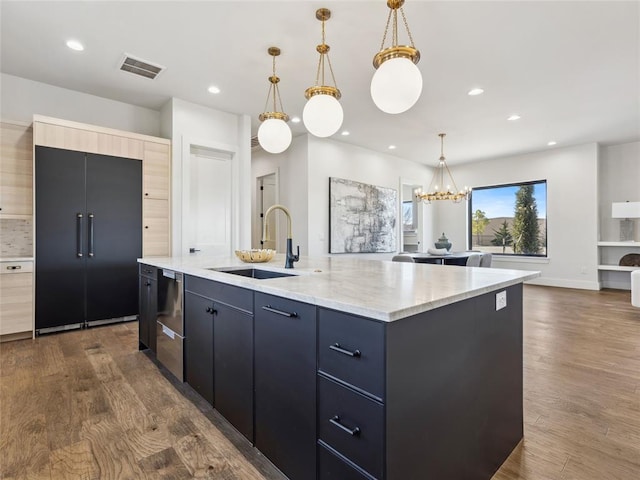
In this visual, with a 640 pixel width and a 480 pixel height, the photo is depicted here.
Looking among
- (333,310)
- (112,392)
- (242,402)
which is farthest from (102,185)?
(333,310)

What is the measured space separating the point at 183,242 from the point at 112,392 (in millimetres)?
2518

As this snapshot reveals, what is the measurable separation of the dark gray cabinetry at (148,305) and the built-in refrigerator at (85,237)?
1.30 meters

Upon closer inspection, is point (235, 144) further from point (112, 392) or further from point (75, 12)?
point (112, 392)

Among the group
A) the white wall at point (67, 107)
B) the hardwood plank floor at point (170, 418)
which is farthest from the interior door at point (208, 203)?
the hardwood plank floor at point (170, 418)

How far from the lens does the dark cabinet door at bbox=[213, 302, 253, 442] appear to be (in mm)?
1616

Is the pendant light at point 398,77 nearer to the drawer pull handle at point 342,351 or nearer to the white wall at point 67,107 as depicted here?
the drawer pull handle at point 342,351

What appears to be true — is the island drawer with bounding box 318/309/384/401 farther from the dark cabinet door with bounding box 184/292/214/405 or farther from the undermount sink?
the undermount sink

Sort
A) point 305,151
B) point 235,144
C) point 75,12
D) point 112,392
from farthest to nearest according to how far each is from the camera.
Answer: point 305,151, point 235,144, point 75,12, point 112,392

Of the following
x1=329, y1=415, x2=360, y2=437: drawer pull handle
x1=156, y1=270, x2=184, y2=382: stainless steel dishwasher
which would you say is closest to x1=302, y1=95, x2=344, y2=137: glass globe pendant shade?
x1=156, y1=270, x2=184, y2=382: stainless steel dishwasher

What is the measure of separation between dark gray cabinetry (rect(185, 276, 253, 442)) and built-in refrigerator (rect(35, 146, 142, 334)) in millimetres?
2474

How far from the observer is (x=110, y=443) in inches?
69.1

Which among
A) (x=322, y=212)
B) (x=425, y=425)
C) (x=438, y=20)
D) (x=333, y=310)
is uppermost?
(x=438, y=20)

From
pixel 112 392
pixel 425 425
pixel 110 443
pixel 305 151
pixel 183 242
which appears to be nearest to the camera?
pixel 425 425

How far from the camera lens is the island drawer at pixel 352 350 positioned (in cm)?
100
